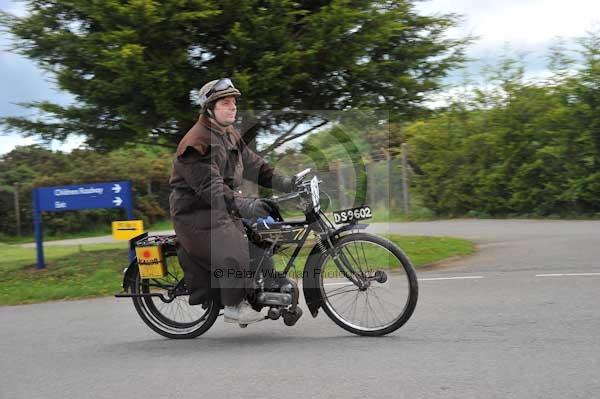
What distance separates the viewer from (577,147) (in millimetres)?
14688

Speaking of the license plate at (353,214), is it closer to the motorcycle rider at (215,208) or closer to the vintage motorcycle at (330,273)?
the vintage motorcycle at (330,273)

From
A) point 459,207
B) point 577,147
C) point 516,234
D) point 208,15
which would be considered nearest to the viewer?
point 208,15

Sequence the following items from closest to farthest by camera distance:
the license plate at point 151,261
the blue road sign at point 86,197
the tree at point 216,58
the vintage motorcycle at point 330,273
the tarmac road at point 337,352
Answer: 1. the tarmac road at point 337,352
2. the vintage motorcycle at point 330,273
3. the license plate at point 151,261
4. the tree at point 216,58
5. the blue road sign at point 86,197

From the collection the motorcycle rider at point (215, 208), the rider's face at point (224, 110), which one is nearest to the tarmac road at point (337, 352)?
the motorcycle rider at point (215, 208)

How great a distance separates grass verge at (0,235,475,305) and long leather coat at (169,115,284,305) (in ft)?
11.3

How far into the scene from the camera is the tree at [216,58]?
935 cm

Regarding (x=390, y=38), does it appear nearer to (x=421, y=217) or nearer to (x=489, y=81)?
(x=489, y=81)

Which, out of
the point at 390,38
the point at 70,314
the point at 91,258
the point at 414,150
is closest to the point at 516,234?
the point at 390,38

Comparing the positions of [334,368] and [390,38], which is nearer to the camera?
[334,368]

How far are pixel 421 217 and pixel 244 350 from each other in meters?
13.4

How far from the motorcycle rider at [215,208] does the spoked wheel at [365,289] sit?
57 cm

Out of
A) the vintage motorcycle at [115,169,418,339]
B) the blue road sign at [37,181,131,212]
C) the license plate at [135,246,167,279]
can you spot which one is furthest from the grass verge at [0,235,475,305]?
the vintage motorcycle at [115,169,418,339]

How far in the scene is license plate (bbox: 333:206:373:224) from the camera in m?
5.60

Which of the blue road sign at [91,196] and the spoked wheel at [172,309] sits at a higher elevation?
the blue road sign at [91,196]
